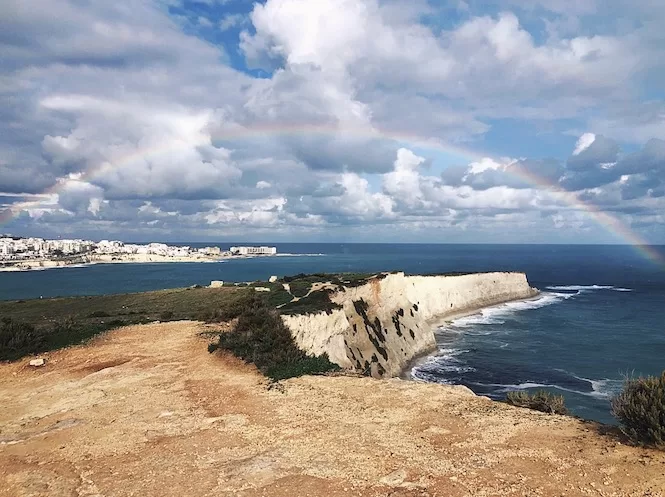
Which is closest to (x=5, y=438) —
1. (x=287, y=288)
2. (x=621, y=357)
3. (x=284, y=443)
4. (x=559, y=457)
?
(x=284, y=443)

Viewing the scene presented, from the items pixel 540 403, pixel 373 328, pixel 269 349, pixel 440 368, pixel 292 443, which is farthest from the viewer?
pixel 373 328

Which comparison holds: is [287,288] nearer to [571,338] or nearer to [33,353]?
[33,353]

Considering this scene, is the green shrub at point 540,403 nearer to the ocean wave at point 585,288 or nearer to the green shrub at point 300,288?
the green shrub at point 300,288

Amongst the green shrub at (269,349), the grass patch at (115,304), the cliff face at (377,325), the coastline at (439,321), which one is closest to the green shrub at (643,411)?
the green shrub at (269,349)

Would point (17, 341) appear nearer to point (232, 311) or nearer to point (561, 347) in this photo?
point (232, 311)

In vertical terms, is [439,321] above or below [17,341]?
below

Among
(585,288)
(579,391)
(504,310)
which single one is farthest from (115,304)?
(585,288)
